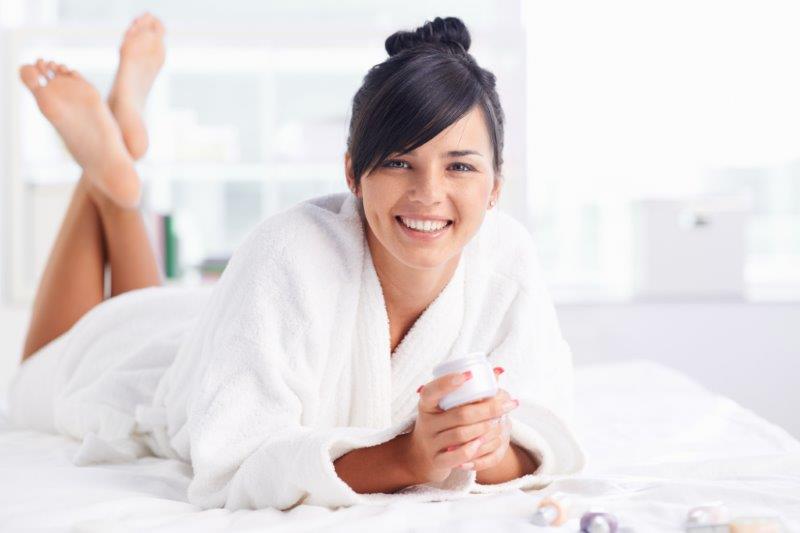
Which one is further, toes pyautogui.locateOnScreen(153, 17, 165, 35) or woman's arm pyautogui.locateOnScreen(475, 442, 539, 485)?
toes pyautogui.locateOnScreen(153, 17, 165, 35)

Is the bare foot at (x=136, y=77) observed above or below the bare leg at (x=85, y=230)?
above

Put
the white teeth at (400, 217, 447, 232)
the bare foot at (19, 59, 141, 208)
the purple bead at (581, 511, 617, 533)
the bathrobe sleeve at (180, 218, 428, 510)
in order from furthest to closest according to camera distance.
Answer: the bare foot at (19, 59, 141, 208), the white teeth at (400, 217, 447, 232), the bathrobe sleeve at (180, 218, 428, 510), the purple bead at (581, 511, 617, 533)

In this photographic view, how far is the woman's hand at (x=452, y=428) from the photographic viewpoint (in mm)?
1060

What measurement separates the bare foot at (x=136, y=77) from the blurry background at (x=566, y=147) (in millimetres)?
846

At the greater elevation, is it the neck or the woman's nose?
the woman's nose

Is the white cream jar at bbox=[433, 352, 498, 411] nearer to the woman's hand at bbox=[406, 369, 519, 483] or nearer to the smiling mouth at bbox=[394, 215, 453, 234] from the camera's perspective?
the woman's hand at bbox=[406, 369, 519, 483]

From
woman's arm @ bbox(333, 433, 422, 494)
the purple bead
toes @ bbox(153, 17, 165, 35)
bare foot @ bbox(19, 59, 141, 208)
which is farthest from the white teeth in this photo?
toes @ bbox(153, 17, 165, 35)

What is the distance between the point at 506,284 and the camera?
1.44 metres

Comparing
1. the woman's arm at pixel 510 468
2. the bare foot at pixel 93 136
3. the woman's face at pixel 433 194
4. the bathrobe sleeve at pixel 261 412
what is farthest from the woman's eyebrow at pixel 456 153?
the bare foot at pixel 93 136

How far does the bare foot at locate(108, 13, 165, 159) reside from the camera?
2166mm

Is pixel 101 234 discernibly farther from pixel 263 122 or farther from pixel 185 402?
pixel 263 122

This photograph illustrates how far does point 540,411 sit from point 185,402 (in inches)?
19.8

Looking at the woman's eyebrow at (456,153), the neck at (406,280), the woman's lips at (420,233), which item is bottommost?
the neck at (406,280)

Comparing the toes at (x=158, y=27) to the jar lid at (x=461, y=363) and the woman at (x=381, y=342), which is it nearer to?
the woman at (x=381, y=342)
